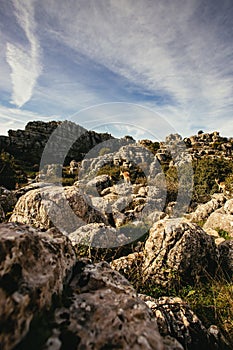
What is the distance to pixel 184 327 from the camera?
3336mm

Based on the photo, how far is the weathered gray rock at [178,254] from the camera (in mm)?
5816

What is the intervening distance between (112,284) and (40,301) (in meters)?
0.90

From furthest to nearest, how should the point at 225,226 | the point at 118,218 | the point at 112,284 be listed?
the point at 118,218 → the point at 225,226 → the point at 112,284

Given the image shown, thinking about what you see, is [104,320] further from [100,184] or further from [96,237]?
[100,184]

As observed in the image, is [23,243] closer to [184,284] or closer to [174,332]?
[174,332]

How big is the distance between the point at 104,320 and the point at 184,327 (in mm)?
2144

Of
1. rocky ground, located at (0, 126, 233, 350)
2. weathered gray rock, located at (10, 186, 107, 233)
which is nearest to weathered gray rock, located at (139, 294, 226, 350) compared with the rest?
rocky ground, located at (0, 126, 233, 350)

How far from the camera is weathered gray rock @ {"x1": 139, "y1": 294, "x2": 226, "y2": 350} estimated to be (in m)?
3.20

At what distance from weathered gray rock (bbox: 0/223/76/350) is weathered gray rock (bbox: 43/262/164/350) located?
0.21m

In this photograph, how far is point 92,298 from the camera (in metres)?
2.17

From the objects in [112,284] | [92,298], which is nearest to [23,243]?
[92,298]

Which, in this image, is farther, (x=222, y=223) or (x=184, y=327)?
(x=222, y=223)

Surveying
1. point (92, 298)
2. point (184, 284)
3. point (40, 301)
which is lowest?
point (184, 284)

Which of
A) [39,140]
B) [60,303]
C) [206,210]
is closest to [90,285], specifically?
[60,303]
